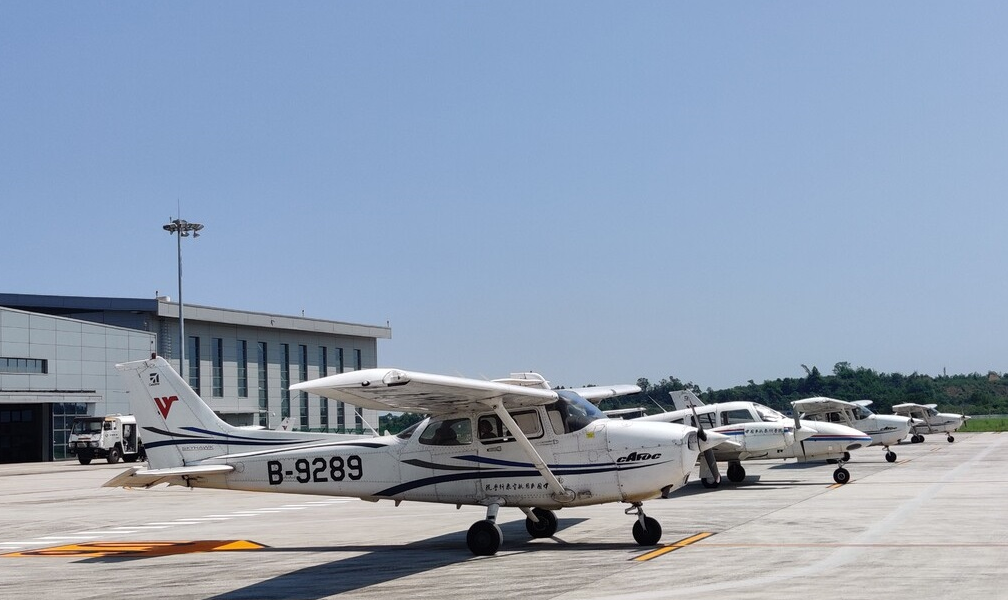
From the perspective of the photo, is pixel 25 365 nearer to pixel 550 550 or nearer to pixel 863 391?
pixel 550 550

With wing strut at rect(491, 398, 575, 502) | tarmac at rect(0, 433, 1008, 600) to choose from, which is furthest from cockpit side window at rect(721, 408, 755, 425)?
wing strut at rect(491, 398, 575, 502)

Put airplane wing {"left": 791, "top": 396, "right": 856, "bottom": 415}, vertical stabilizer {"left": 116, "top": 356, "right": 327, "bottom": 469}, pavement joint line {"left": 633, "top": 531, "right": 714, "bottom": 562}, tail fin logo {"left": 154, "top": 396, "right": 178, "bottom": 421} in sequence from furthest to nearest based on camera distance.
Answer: airplane wing {"left": 791, "top": 396, "right": 856, "bottom": 415} < tail fin logo {"left": 154, "top": 396, "right": 178, "bottom": 421} < vertical stabilizer {"left": 116, "top": 356, "right": 327, "bottom": 469} < pavement joint line {"left": 633, "top": 531, "right": 714, "bottom": 562}

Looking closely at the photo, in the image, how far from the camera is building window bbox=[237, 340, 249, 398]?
7012 centimetres

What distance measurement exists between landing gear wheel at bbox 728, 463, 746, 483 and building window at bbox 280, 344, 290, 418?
53.1 meters

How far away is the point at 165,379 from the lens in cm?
1555

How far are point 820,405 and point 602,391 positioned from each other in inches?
699

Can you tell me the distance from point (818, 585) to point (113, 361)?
2359 inches

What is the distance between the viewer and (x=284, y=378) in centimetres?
7444

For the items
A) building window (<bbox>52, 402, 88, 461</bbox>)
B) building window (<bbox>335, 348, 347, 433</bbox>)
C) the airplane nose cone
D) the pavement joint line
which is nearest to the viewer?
the pavement joint line

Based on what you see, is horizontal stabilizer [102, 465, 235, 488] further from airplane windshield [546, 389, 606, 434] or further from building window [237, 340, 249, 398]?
building window [237, 340, 249, 398]

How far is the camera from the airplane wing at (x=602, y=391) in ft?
55.0

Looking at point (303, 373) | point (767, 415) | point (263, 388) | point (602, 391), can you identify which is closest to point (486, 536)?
point (602, 391)

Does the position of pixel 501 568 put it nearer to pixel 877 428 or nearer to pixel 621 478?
pixel 621 478

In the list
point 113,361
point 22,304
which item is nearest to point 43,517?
point 113,361
